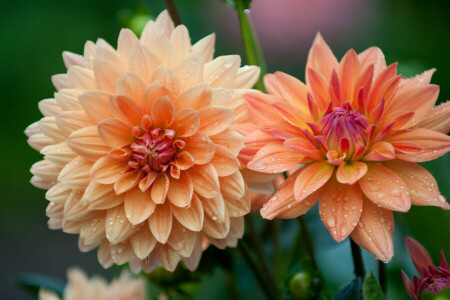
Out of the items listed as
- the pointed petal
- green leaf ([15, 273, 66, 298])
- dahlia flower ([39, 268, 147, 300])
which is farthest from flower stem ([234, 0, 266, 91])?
green leaf ([15, 273, 66, 298])

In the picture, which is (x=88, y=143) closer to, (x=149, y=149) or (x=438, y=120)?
(x=149, y=149)

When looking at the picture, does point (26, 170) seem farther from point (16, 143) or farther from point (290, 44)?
point (290, 44)

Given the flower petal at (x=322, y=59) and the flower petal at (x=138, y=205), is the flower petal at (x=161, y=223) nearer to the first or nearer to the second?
the flower petal at (x=138, y=205)

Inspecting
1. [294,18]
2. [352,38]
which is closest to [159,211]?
[294,18]

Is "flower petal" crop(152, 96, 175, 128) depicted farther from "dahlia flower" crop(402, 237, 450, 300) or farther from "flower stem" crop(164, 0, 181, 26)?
"dahlia flower" crop(402, 237, 450, 300)

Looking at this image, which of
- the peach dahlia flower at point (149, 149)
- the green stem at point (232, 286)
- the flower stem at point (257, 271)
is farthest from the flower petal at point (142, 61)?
the green stem at point (232, 286)
